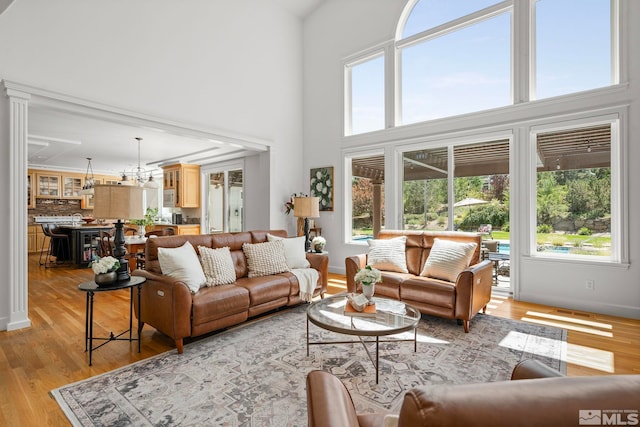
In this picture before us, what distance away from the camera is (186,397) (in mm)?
2135

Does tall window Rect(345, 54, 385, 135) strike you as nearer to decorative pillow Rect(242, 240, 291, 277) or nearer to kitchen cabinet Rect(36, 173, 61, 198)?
decorative pillow Rect(242, 240, 291, 277)

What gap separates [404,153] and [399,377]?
4.01 meters

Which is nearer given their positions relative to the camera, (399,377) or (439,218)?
(399,377)

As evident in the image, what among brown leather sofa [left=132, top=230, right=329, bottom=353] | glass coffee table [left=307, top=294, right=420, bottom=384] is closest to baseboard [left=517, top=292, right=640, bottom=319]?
glass coffee table [left=307, top=294, right=420, bottom=384]

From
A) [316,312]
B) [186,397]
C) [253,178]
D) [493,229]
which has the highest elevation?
[253,178]

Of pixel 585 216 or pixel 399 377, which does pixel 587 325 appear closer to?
pixel 585 216

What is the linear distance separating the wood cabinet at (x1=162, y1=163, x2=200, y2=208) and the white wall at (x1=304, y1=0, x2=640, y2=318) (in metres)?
3.37

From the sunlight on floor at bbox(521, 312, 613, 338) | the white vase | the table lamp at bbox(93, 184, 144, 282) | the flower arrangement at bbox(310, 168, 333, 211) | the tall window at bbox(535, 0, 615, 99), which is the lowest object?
the sunlight on floor at bbox(521, 312, 613, 338)

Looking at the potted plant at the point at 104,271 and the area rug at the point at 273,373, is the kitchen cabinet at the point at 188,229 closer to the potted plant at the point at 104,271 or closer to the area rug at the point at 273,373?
the area rug at the point at 273,373

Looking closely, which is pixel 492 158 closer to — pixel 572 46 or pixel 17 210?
pixel 572 46

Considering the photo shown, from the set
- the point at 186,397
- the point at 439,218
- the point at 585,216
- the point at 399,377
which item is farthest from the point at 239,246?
the point at 585,216

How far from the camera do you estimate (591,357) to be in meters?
2.72

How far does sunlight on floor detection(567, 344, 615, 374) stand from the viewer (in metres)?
2.56

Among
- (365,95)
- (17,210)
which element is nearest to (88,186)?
(17,210)
